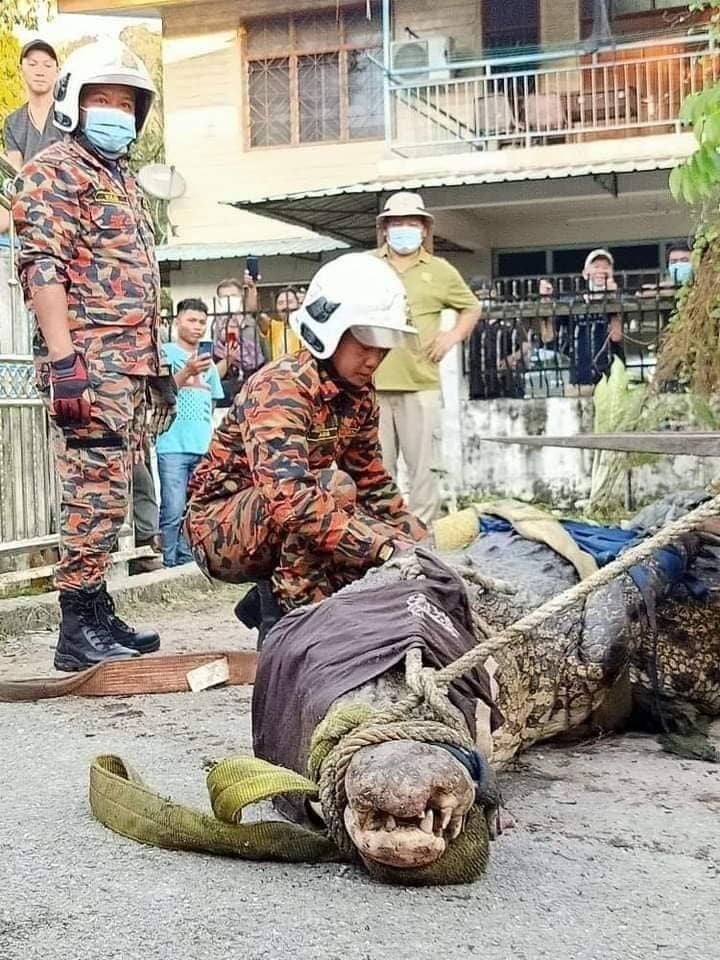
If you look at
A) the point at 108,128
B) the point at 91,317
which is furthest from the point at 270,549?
the point at 108,128

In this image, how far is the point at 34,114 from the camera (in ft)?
21.5

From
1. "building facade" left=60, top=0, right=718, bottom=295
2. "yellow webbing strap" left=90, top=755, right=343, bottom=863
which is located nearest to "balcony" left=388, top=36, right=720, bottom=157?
"building facade" left=60, top=0, right=718, bottom=295

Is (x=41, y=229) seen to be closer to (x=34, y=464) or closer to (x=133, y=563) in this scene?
(x=34, y=464)

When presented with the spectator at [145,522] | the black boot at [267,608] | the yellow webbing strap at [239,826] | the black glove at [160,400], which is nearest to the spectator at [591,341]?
the spectator at [145,522]

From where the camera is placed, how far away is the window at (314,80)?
1633 cm

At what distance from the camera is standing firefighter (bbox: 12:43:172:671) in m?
4.19

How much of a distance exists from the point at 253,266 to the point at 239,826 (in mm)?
14104

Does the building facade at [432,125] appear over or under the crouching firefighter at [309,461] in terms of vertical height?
over

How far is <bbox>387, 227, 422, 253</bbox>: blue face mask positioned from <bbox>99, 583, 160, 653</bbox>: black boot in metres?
3.40

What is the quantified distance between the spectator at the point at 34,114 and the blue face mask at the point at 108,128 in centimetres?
205

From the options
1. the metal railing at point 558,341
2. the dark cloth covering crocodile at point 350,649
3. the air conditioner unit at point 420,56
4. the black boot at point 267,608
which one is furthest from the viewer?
the air conditioner unit at point 420,56

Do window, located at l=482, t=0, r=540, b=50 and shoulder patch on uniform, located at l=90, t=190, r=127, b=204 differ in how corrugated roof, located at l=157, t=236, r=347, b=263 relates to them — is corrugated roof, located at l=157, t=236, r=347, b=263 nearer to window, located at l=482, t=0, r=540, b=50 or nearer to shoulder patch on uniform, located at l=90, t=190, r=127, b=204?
window, located at l=482, t=0, r=540, b=50

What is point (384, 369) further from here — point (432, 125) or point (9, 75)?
point (9, 75)

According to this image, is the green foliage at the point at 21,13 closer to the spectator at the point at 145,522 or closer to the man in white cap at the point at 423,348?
the man in white cap at the point at 423,348
